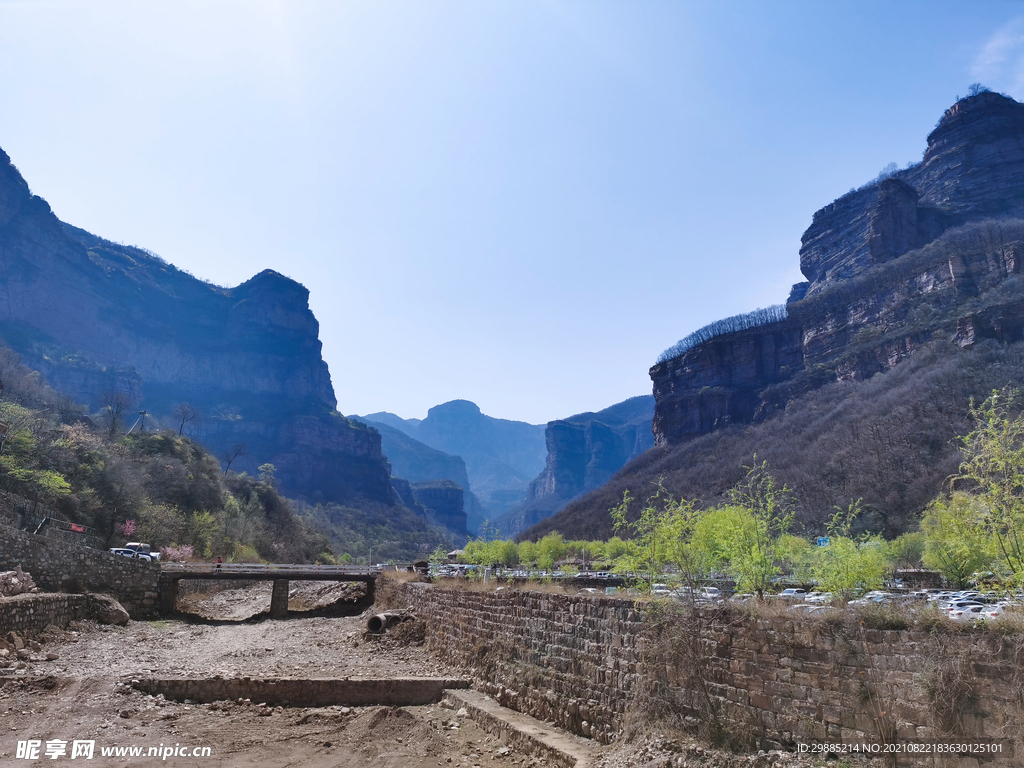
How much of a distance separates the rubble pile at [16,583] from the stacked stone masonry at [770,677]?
14.6m

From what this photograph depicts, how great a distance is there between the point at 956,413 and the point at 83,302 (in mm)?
178571

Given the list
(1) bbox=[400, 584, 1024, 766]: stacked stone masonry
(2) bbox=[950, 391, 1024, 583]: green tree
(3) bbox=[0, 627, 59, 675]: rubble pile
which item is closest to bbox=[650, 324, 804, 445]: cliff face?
(1) bbox=[400, 584, 1024, 766]: stacked stone masonry

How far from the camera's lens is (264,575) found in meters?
31.1

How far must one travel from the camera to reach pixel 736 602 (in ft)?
27.5

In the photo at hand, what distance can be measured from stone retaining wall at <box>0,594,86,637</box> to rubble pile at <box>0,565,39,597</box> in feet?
2.24

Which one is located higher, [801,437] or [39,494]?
[801,437]

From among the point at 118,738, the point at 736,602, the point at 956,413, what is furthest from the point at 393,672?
the point at 956,413

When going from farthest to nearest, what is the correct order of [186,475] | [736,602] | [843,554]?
[186,475] → [843,554] → [736,602]

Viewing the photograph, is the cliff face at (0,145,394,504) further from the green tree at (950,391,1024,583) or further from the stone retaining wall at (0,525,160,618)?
the green tree at (950,391,1024,583)

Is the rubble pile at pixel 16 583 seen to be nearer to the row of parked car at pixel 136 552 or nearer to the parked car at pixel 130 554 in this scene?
the parked car at pixel 130 554

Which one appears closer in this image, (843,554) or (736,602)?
(736,602)

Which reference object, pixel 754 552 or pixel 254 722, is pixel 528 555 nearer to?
pixel 254 722

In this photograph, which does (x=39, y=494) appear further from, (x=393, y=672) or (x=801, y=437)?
(x=801, y=437)

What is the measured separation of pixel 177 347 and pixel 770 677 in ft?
643
